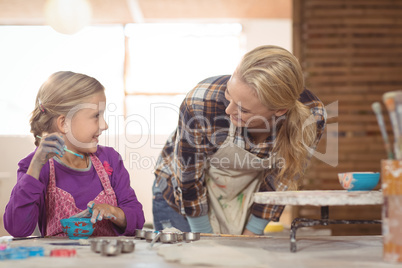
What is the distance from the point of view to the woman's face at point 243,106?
153 centimetres

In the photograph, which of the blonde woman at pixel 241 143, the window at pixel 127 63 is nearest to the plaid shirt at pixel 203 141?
the blonde woman at pixel 241 143

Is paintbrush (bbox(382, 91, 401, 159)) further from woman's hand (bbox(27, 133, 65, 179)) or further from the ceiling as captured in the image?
the ceiling

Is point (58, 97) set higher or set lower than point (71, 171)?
higher

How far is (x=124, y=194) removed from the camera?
1.63 meters

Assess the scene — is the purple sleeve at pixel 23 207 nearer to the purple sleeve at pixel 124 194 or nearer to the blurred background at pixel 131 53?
the purple sleeve at pixel 124 194

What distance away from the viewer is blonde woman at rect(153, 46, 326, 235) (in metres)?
1.53

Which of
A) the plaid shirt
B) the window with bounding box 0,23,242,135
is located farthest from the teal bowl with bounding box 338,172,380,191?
the window with bounding box 0,23,242,135

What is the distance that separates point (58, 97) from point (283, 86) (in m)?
0.78

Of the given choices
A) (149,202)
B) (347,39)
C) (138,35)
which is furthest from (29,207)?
(138,35)

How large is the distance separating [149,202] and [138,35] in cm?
202

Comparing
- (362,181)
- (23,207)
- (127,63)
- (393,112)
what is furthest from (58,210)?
(127,63)

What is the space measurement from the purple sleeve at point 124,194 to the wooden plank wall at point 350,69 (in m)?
2.25

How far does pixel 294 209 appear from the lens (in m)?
3.65

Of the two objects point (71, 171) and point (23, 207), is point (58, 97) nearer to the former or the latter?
point (71, 171)
